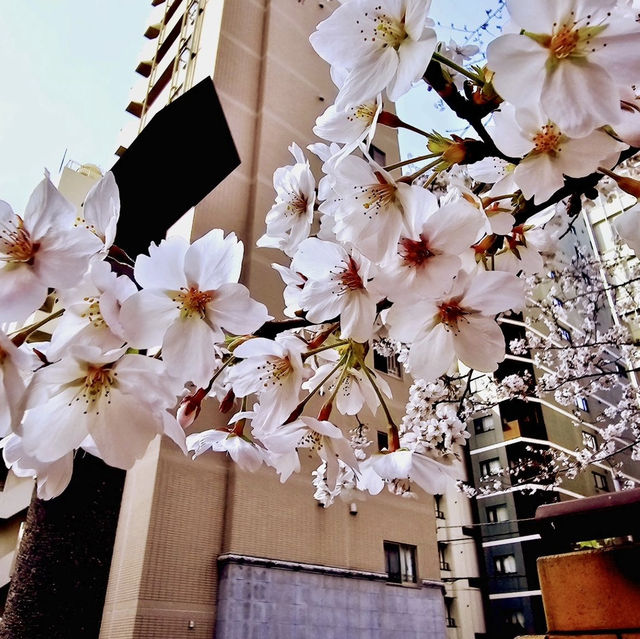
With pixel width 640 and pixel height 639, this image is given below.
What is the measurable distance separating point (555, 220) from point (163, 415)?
4.54 feet

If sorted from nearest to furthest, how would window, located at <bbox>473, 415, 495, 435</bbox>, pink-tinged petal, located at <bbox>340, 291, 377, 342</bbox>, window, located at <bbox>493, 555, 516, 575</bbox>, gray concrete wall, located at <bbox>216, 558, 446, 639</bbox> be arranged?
1. pink-tinged petal, located at <bbox>340, 291, 377, 342</bbox>
2. gray concrete wall, located at <bbox>216, 558, 446, 639</bbox>
3. window, located at <bbox>493, 555, 516, 575</bbox>
4. window, located at <bbox>473, 415, 495, 435</bbox>

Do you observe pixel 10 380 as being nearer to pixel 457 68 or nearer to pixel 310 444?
pixel 310 444

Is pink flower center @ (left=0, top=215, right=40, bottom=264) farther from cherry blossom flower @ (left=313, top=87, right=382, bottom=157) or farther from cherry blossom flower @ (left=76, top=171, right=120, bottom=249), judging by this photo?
cherry blossom flower @ (left=313, top=87, right=382, bottom=157)

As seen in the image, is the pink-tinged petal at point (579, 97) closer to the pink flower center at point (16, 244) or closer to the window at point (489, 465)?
the pink flower center at point (16, 244)

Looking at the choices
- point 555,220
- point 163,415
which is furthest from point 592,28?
point 555,220

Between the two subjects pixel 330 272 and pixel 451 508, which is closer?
pixel 330 272

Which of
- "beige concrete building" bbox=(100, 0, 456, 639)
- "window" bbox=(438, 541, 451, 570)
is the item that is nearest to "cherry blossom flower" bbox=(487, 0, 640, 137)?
"beige concrete building" bbox=(100, 0, 456, 639)

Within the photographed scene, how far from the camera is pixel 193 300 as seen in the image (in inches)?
29.1

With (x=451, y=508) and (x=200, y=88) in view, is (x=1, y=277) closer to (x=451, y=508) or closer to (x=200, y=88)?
(x=200, y=88)

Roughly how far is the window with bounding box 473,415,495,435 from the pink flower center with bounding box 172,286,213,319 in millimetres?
21087

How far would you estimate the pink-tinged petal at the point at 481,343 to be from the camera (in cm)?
80

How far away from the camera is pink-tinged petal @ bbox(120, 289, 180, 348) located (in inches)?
25.9

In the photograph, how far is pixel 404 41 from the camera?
719mm

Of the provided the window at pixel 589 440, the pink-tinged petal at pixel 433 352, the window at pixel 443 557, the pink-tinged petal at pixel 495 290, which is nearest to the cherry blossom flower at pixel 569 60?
the pink-tinged petal at pixel 495 290
